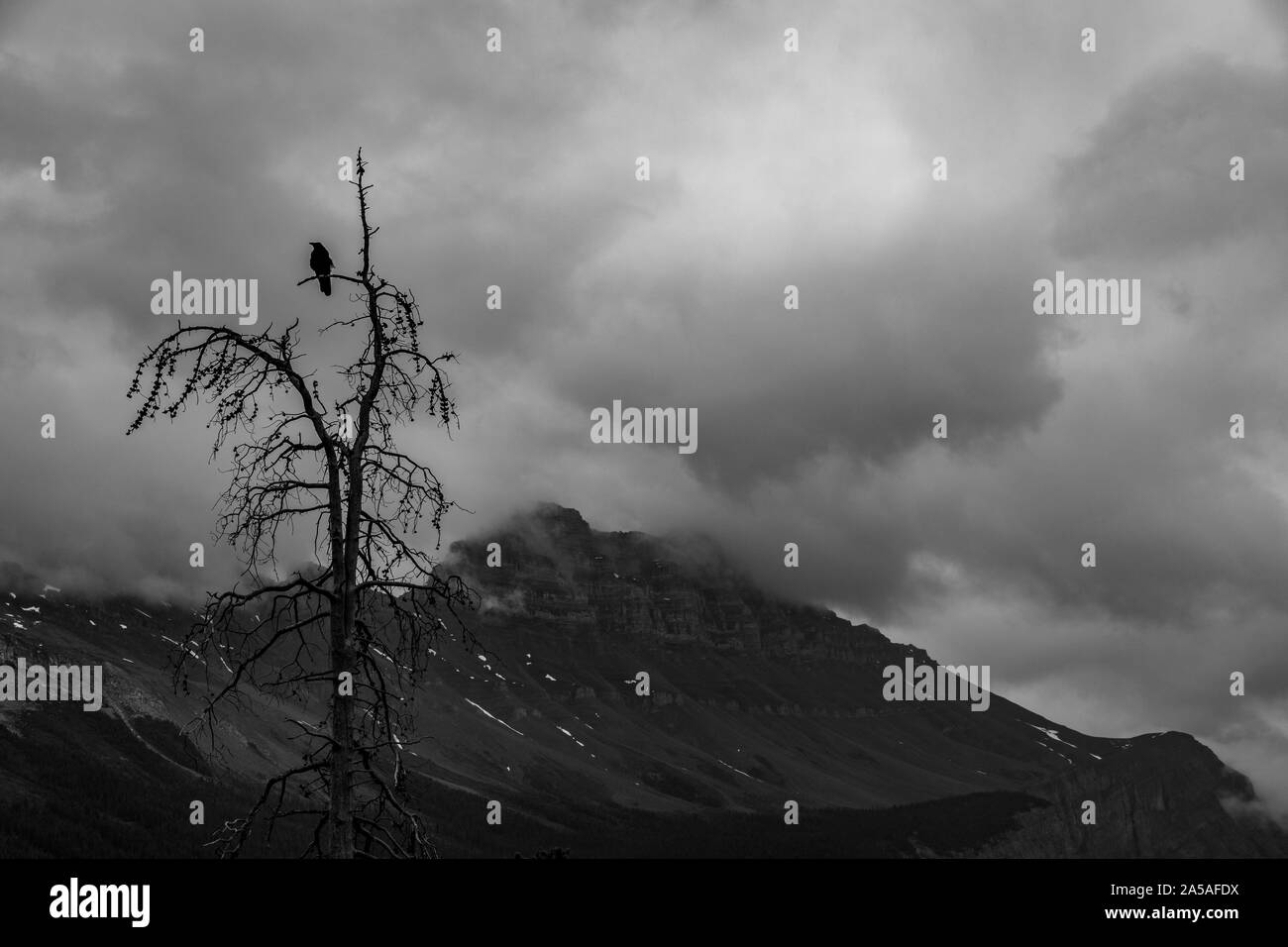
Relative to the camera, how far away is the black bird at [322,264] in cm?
1503

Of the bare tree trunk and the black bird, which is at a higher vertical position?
the black bird

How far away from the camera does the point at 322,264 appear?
15.4 m

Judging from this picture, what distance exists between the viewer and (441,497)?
1495cm

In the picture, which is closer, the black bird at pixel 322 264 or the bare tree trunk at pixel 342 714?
the bare tree trunk at pixel 342 714

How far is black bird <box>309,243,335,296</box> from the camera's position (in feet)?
49.3

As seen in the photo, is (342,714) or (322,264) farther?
(322,264)

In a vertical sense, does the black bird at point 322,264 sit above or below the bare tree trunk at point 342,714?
above

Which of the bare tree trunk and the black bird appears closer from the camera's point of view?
the bare tree trunk

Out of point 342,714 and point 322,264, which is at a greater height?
point 322,264
